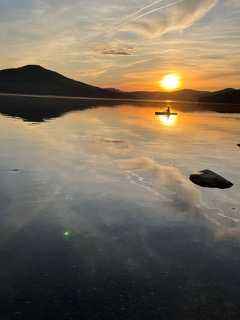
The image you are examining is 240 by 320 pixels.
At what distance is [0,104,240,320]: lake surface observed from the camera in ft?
36.8

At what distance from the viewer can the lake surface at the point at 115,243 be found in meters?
11.2

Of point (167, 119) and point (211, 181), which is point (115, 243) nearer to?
point (211, 181)

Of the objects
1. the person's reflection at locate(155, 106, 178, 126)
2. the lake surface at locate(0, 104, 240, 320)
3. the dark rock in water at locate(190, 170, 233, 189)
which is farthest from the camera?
the person's reflection at locate(155, 106, 178, 126)

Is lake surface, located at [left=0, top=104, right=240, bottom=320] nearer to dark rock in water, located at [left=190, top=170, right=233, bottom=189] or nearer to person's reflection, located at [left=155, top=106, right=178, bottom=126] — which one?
dark rock in water, located at [left=190, top=170, right=233, bottom=189]

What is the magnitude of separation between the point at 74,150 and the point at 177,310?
1184 inches

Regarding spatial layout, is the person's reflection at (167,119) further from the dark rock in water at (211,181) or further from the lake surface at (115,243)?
the dark rock in water at (211,181)

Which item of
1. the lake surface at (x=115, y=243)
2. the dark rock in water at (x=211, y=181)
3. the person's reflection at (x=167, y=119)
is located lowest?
the person's reflection at (x=167, y=119)

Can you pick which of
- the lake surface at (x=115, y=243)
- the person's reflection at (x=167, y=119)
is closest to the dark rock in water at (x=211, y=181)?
the lake surface at (x=115, y=243)

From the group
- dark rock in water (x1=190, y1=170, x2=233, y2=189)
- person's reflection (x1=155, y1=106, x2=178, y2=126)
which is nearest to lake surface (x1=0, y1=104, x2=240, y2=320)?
dark rock in water (x1=190, y1=170, x2=233, y2=189)

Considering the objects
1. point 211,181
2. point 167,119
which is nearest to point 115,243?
point 211,181

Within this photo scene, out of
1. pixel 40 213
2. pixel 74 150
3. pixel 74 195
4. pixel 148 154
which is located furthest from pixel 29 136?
Answer: pixel 40 213

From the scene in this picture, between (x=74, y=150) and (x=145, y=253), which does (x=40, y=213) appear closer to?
(x=145, y=253)

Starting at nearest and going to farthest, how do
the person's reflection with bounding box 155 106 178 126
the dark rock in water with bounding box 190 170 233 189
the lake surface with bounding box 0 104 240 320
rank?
the lake surface with bounding box 0 104 240 320 → the dark rock in water with bounding box 190 170 233 189 → the person's reflection with bounding box 155 106 178 126

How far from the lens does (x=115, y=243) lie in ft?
51.2
